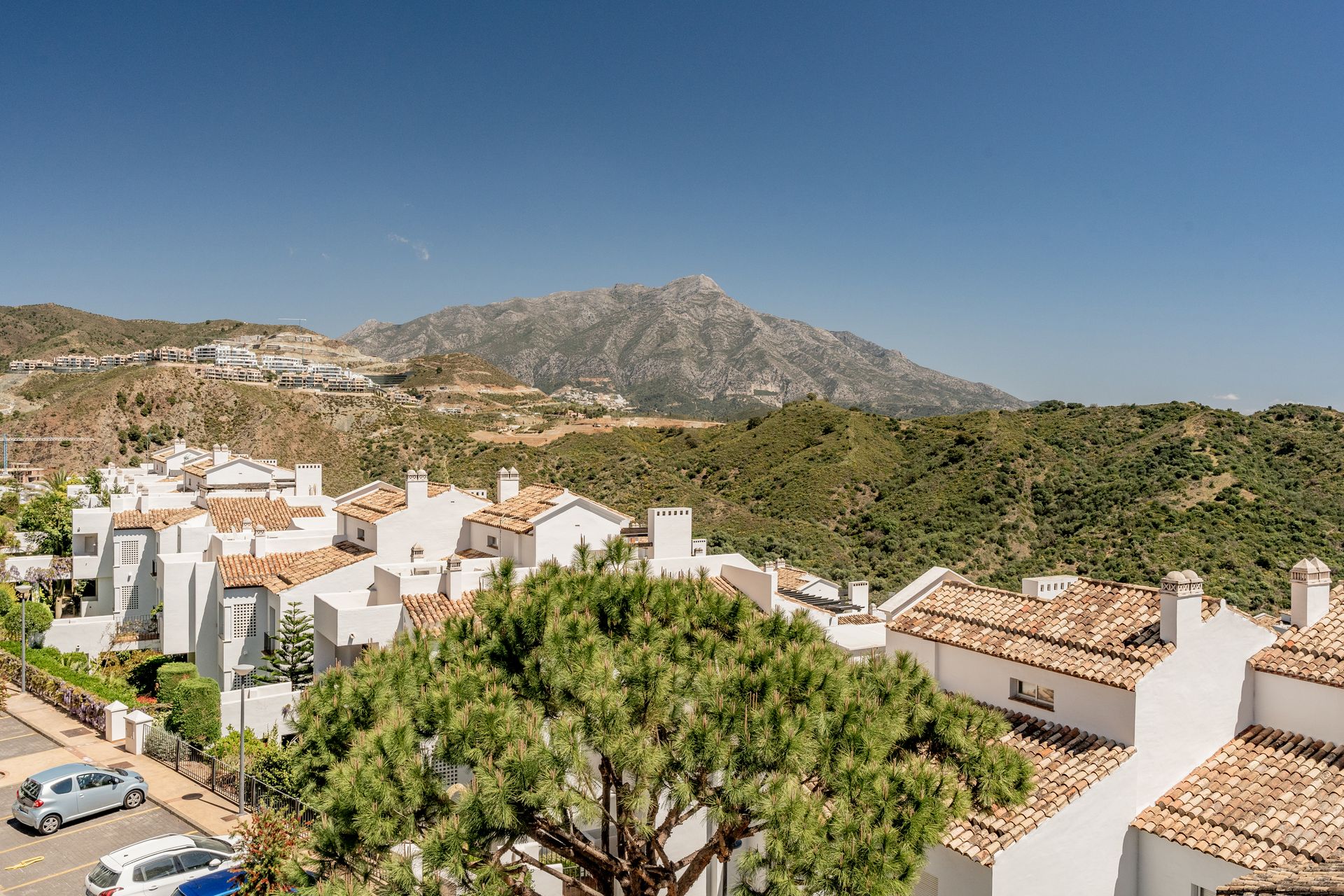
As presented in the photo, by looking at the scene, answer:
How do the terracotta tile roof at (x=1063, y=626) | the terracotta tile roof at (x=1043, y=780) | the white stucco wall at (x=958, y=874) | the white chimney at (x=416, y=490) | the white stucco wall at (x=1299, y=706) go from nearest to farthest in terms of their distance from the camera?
the white stucco wall at (x=958, y=874)
the terracotta tile roof at (x=1043, y=780)
the white stucco wall at (x=1299, y=706)
the terracotta tile roof at (x=1063, y=626)
the white chimney at (x=416, y=490)

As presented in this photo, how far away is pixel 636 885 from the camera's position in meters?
9.66

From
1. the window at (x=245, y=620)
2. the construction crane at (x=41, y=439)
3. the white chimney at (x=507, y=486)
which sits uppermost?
the white chimney at (x=507, y=486)

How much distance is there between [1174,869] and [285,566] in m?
25.7

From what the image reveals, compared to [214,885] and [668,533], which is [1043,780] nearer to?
[668,533]

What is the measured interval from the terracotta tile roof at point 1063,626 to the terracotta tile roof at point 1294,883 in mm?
3203

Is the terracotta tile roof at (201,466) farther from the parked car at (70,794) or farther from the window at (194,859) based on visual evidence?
the window at (194,859)

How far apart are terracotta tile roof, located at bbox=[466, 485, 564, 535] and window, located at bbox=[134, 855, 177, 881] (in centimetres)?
1239

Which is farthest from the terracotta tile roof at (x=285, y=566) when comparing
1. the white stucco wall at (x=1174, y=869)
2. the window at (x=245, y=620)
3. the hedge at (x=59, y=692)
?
the white stucco wall at (x=1174, y=869)

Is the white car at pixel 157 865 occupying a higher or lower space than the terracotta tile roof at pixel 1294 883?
lower

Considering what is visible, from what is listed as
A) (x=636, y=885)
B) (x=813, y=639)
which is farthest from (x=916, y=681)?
(x=636, y=885)

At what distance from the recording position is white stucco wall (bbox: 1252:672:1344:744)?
1334 centimetres

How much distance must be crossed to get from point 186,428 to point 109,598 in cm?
5957

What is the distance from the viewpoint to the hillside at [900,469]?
45.6m

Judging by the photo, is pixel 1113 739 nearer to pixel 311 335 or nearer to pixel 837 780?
pixel 837 780
